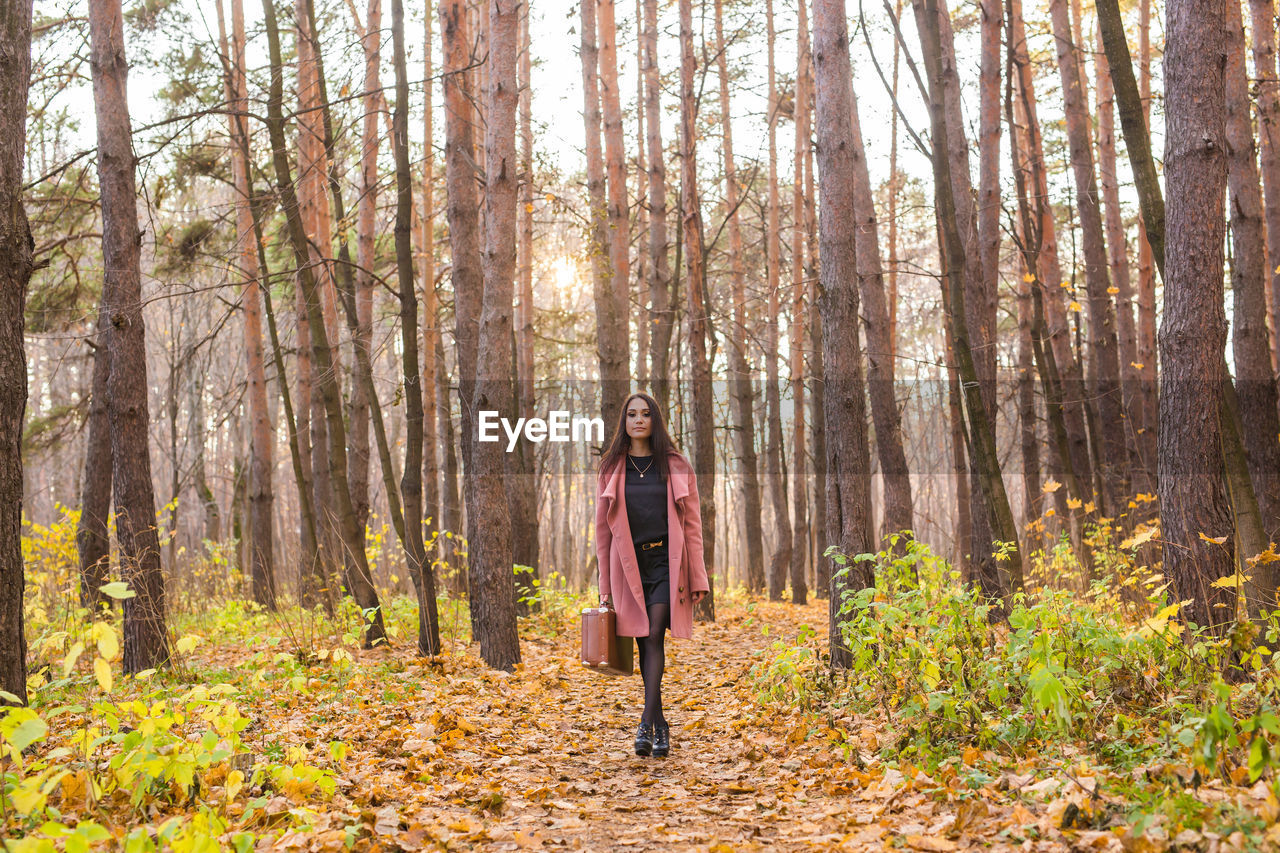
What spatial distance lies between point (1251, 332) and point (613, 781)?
19.8ft

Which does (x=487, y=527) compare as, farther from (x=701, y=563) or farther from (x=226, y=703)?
(x=226, y=703)

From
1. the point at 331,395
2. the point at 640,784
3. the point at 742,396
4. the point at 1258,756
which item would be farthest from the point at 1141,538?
the point at 742,396

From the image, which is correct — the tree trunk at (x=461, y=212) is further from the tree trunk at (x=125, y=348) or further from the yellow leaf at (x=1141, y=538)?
the yellow leaf at (x=1141, y=538)

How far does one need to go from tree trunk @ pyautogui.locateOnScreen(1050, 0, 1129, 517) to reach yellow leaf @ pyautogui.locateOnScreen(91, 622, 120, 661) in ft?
36.5

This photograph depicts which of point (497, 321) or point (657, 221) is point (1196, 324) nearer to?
point (497, 321)

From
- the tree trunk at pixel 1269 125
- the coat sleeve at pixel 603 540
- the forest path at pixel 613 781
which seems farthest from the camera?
the tree trunk at pixel 1269 125

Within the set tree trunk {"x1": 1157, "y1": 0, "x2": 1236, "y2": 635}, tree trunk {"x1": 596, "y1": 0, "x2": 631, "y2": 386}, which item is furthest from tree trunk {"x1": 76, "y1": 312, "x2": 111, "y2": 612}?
tree trunk {"x1": 1157, "y1": 0, "x2": 1236, "y2": 635}

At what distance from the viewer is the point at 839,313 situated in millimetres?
6617

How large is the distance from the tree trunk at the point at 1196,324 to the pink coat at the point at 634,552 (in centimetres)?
256

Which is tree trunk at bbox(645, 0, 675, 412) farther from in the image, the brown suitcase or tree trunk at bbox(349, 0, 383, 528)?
the brown suitcase

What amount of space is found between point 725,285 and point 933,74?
1386 centimetres

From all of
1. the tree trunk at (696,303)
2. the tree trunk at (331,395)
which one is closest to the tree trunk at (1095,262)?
the tree trunk at (696,303)

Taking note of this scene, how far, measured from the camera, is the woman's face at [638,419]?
218 inches

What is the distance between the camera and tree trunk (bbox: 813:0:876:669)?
6.55 meters
